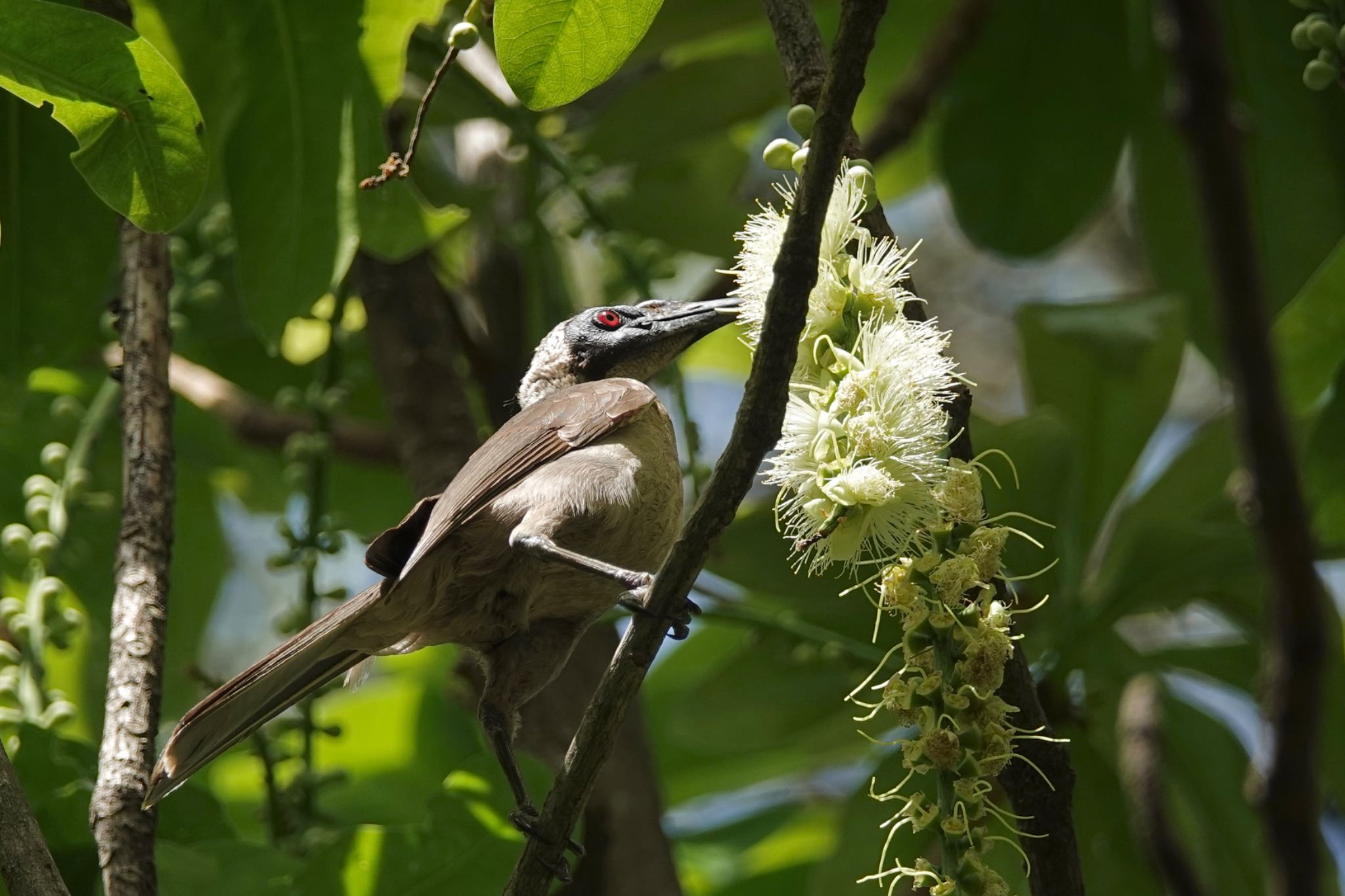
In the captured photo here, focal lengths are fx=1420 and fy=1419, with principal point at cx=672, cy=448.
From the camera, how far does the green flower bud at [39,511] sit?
3.36 m

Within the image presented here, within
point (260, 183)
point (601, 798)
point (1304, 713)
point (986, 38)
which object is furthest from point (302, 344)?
point (1304, 713)

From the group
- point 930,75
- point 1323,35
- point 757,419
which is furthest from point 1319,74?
point 930,75

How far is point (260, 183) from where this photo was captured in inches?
137

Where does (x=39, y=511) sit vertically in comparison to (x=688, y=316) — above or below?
below

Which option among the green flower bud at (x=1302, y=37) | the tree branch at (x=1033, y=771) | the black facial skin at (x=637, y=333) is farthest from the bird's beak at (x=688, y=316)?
the green flower bud at (x=1302, y=37)

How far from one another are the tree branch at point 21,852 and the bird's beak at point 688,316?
2.13m

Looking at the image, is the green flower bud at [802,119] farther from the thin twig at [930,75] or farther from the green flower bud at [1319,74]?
the thin twig at [930,75]

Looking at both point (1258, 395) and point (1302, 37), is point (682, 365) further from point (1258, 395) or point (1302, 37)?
point (1258, 395)

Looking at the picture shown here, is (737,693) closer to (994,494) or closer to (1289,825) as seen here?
(994,494)

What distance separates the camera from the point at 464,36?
9.27 ft

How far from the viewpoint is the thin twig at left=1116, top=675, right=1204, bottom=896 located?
3.64 metres

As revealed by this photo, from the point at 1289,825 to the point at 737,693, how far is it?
317 centimetres

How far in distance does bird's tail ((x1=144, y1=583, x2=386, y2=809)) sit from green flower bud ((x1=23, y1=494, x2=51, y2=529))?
697mm

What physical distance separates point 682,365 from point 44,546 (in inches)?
112
